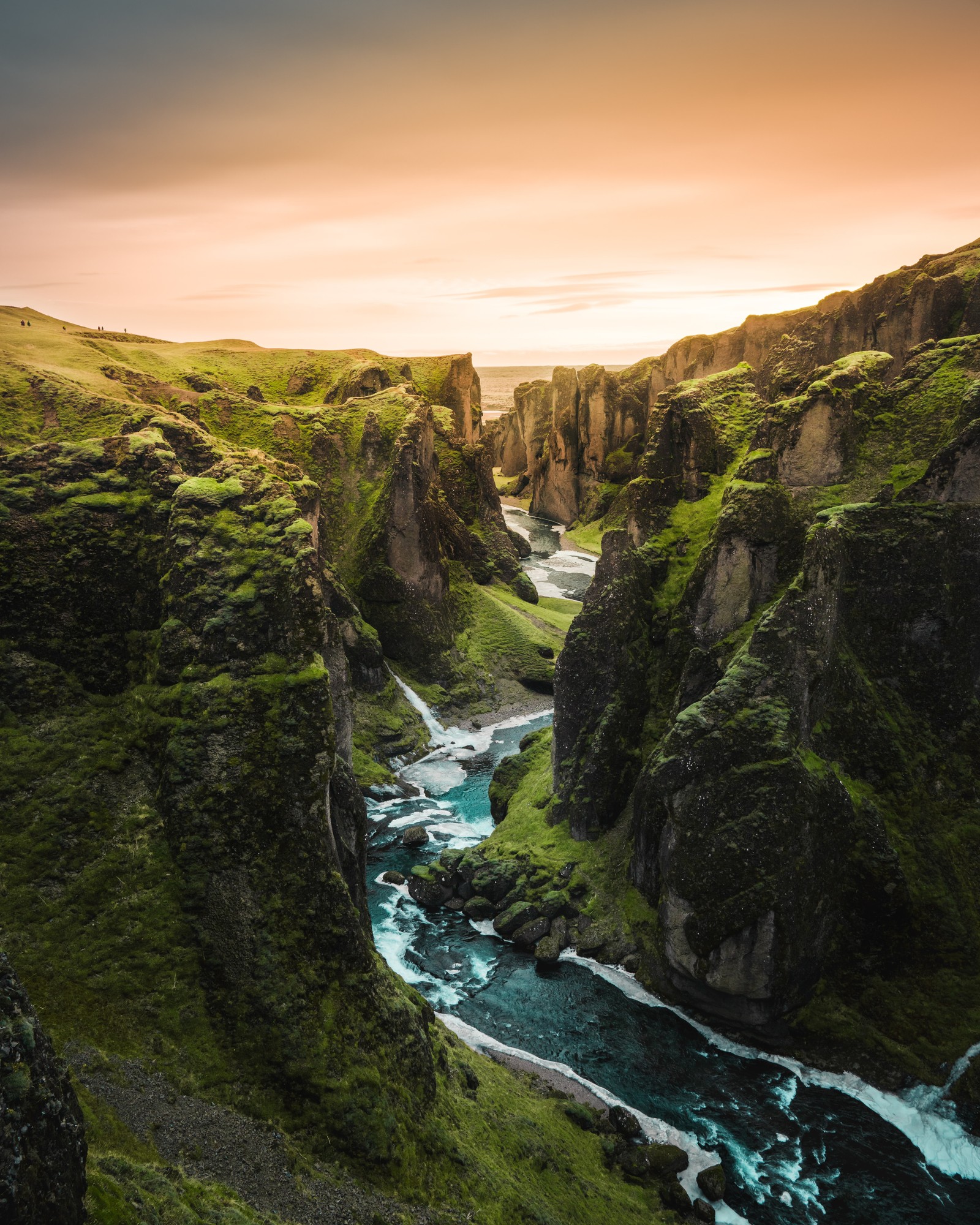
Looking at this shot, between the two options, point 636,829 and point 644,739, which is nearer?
point 636,829

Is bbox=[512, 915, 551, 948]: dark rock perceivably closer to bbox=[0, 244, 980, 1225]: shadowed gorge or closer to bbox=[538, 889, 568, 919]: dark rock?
bbox=[0, 244, 980, 1225]: shadowed gorge

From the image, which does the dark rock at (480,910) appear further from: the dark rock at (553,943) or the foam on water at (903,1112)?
the foam on water at (903,1112)

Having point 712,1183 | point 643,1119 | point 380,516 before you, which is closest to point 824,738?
point 643,1119

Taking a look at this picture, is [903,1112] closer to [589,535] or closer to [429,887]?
[429,887]

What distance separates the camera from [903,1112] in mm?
29750

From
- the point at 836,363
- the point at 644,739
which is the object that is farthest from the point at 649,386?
the point at 644,739

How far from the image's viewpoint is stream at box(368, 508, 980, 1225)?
26.8 metres

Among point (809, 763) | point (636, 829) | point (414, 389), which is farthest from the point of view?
point (414, 389)

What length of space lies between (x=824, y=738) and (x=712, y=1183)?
17.6 metres

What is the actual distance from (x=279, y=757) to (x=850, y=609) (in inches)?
1066

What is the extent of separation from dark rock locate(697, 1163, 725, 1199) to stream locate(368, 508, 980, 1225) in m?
0.34

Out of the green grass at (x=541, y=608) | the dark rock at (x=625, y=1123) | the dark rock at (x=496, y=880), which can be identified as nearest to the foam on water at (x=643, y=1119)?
the dark rock at (x=625, y=1123)

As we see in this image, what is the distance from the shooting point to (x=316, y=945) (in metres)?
22.9

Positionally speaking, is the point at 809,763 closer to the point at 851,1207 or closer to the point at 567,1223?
the point at 851,1207
